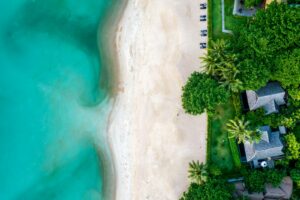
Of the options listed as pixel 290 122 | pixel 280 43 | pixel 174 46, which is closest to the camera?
pixel 280 43

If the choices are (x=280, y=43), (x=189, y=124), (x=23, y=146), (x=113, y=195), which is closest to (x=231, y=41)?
(x=280, y=43)

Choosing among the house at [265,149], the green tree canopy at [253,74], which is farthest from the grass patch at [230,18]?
the house at [265,149]

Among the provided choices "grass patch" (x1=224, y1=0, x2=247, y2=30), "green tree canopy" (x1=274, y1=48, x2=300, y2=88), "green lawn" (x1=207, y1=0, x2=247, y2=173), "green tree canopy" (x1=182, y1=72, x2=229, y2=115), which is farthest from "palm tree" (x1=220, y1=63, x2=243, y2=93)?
"grass patch" (x1=224, y1=0, x2=247, y2=30)

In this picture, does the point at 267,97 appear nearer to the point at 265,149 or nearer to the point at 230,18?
the point at 265,149

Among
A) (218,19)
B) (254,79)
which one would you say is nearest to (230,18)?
(218,19)

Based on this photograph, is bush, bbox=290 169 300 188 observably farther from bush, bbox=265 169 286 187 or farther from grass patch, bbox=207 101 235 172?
grass patch, bbox=207 101 235 172

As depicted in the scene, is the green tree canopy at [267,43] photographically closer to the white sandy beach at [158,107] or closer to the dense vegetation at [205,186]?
the white sandy beach at [158,107]

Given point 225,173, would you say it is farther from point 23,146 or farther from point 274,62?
point 23,146
